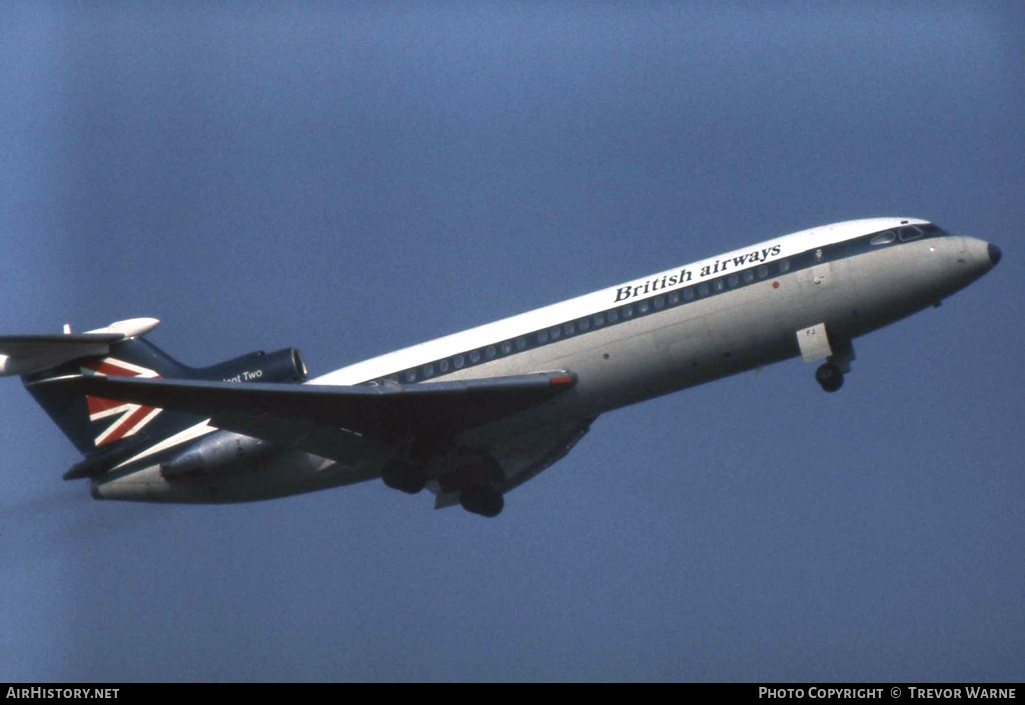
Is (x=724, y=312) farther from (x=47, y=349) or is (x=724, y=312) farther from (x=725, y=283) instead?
(x=47, y=349)

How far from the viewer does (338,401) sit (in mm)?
31781

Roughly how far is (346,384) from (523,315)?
4429 millimetres

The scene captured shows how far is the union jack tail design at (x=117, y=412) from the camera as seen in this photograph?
35.2 metres

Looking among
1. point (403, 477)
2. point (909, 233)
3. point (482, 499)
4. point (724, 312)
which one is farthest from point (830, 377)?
point (403, 477)

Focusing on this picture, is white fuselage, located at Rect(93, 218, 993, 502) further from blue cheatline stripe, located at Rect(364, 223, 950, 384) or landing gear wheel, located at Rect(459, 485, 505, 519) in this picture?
landing gear wheel, located at Rect(459, 485, 505, 519)

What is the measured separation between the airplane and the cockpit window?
31 mm

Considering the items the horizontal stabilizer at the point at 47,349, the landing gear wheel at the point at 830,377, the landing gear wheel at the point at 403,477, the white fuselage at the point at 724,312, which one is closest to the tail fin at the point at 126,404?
the horizontal stabilizer at the point at 47,349

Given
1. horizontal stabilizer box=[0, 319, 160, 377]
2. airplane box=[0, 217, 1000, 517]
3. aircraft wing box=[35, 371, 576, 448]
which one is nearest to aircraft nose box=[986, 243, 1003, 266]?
airplane box=[0, 217, 1000, 517]

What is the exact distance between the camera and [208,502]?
35.1 metres

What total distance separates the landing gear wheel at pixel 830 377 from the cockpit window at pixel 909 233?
2922 mm

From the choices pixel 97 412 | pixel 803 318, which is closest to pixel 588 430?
pixel 803 318

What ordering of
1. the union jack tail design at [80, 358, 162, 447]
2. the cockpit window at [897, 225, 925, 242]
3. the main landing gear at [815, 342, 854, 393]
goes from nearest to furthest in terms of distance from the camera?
1. the cockpit window at [897, 225, 925, 242]
2. the main landing gear at [815, 342, 854, 393]
3. the union jack tail design at [80, 358, 162, 447]

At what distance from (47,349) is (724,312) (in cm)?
1349

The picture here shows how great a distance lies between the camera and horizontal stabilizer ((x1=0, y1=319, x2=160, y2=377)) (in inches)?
1220
